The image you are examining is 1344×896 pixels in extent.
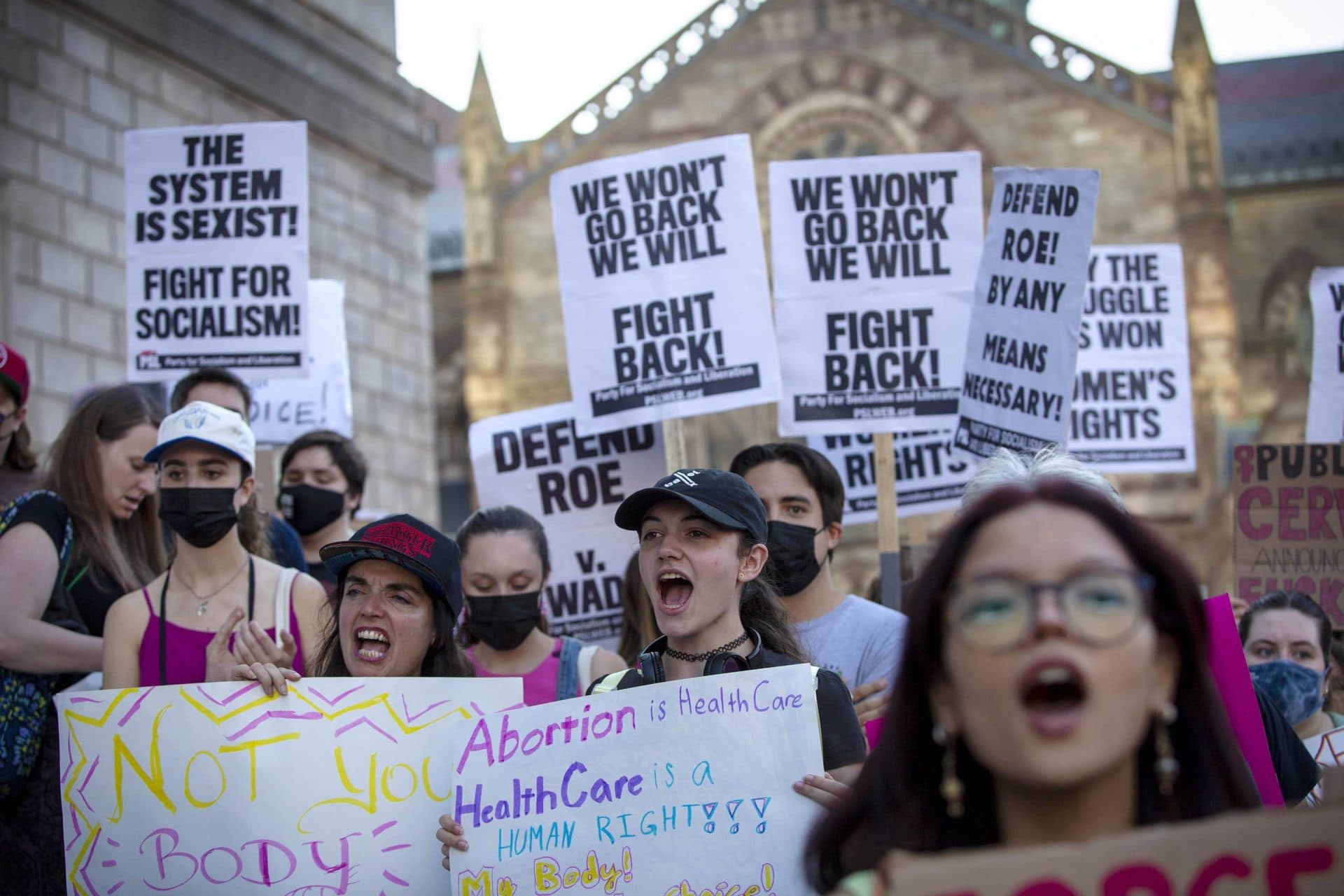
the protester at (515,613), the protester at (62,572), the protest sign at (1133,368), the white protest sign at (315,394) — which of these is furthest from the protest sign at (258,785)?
the protest sign at (1133,368)

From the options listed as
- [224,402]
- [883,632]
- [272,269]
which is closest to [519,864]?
[883,632]

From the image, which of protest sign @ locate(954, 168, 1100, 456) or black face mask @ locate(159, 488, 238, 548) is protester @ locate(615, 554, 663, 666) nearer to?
black face mask @ locate(159, 488, 238, 548)

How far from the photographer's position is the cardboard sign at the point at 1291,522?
5.62 meters

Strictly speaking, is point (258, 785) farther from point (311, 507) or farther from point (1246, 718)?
point (311, 507)

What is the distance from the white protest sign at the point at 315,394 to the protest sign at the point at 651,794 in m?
4.68

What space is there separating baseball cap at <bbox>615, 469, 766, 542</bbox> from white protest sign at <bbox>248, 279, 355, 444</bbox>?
15.3 feet

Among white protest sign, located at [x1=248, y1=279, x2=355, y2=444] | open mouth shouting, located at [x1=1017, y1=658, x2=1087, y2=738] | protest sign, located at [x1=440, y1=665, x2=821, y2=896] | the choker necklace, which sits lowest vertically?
protest sign, located at [x1=440, y1=665, x2=821, y2=896]

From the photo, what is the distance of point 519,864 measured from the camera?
3037 mm

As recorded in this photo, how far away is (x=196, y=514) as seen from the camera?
3807 millimetres

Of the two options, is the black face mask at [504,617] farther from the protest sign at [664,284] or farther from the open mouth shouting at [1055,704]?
the open mouth shouting at [1055,704]

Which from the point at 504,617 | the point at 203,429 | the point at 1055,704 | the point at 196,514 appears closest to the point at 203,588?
the point at 196,514

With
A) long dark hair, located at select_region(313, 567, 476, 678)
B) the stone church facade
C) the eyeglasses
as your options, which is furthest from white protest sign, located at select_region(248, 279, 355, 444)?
the stone church facade

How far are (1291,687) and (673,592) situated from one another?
7.29 ft

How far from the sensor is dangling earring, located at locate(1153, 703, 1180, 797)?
5.76 feet
